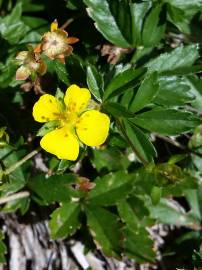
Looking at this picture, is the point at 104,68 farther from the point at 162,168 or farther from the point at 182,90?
the point at 162,168

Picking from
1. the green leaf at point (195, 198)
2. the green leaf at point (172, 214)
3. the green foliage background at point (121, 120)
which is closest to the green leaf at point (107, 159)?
the green foliage background at point (121, 120)

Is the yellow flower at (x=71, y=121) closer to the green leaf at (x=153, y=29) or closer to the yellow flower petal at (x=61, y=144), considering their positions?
the yellow flower petal at (x=61, y=144)

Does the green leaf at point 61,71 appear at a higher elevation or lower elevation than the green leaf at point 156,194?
higher

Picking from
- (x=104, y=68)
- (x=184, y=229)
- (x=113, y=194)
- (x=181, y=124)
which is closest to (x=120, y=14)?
(x=104, y=68)

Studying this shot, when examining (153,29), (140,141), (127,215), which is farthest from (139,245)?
(153,29)

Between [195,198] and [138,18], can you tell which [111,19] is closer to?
[138,18]

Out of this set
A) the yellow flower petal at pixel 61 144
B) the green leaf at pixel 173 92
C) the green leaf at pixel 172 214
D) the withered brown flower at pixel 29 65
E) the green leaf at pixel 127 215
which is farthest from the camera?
the green leaf at pixel 172 214
